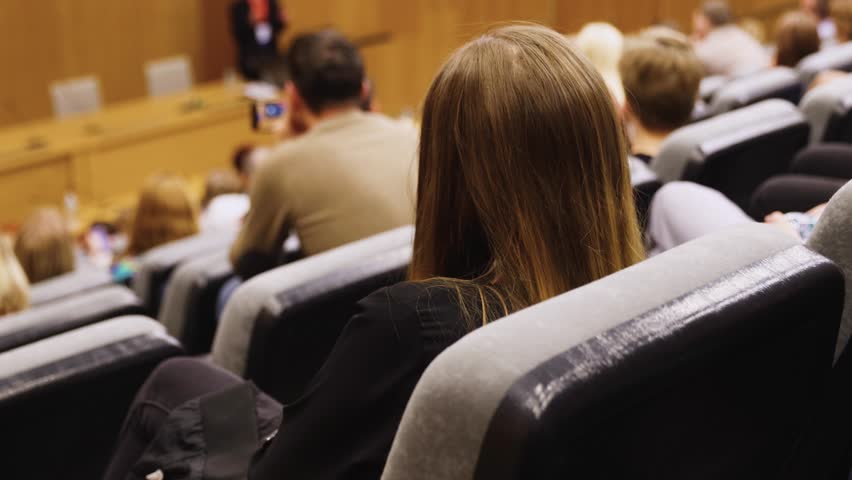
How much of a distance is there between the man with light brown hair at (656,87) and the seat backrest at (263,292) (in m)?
0.80

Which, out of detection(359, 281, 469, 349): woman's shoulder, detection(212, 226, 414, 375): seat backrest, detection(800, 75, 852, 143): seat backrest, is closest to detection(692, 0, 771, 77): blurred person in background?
detection(800, 75, 852, 143): seat backrest

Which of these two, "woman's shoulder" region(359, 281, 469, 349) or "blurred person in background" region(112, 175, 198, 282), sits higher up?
"woman's shoulder" region(359, 281, 469, 349)

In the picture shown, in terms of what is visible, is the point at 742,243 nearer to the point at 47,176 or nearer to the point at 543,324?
the point at 543,324

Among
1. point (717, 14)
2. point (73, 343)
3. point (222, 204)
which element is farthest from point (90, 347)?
point (717, 14)

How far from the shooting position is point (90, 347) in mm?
1174

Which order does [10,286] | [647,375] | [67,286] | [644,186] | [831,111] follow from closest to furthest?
1. [647,375]
2. [644,186]
3. [831,111]
4. [10,286]
5. [67,286]

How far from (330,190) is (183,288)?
1.28ft

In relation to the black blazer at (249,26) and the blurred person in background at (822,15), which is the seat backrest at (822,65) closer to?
the blurred person in background at (822,15)

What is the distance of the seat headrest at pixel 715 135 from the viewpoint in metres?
1.57

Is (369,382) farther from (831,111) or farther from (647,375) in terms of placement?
(831,111)

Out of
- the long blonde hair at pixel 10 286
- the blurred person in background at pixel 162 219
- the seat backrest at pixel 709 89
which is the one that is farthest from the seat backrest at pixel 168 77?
the long blonde hair at pixel 10 286

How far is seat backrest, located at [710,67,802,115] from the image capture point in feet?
7.32

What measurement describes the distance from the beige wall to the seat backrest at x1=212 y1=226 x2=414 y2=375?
484 centimetres

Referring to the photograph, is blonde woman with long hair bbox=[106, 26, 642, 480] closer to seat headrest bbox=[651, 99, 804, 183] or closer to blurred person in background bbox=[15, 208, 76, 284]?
seat headrest bbox=[651, 99, 804, 183]
